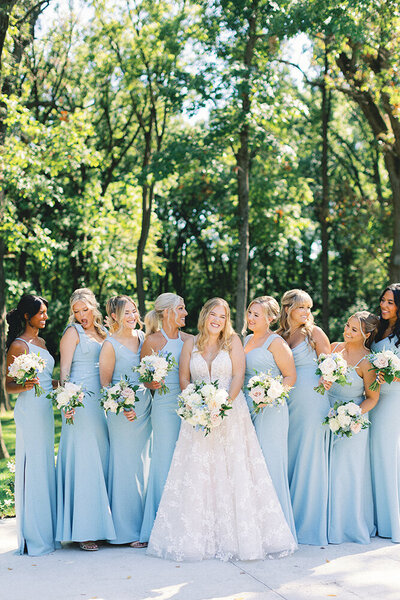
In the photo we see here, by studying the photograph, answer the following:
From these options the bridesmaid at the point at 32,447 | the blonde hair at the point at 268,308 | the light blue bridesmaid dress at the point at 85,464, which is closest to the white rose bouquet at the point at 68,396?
the light blue bridesmaid dress at the point at 85,464

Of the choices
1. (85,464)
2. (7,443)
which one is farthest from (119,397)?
(7,443)

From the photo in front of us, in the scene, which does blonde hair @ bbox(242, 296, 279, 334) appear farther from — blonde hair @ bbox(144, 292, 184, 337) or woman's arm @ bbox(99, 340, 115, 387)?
woman's arm @ bbox(99, 340, 115, 387)

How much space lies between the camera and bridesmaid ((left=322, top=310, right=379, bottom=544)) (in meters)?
6.73

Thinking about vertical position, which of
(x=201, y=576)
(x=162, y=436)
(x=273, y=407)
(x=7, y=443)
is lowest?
(x=201, y=576)

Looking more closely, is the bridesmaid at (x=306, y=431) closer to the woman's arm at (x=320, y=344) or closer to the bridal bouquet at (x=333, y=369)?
the woman's arm at (x=320, y=344)

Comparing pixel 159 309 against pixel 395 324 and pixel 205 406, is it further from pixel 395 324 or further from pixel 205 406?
pixel 395 324

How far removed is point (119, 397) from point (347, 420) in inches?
90.2

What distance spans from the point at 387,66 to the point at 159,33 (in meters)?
6.68

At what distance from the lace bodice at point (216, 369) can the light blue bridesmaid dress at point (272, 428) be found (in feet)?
0.94

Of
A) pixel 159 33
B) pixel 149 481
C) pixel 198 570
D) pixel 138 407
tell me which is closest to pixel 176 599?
pixel 198 570

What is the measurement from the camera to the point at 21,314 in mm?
6664

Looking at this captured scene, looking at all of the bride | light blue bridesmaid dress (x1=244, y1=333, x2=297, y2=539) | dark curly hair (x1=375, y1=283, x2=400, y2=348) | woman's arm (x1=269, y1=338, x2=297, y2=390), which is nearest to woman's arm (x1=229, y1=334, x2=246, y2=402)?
the bride

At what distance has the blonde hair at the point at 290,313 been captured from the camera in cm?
697

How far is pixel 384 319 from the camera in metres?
7.22
